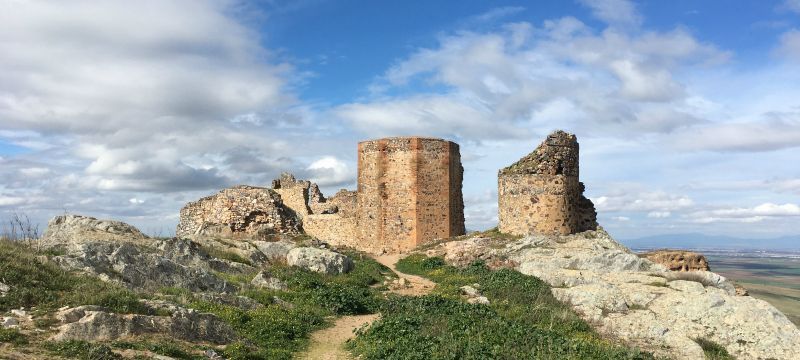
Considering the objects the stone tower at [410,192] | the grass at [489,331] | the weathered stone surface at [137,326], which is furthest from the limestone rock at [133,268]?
the stone tower at [410,192]

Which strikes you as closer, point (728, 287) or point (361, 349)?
point (361, 349)

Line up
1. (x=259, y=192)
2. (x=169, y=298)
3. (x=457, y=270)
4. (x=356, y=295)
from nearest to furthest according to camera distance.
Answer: (x=169, y=298)
(x=356, y=295)
(x=457, y=270)
(x=259, y=192)

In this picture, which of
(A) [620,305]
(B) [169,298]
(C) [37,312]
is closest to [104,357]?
(C) [37,312]

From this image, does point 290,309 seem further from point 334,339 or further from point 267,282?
point 267,282

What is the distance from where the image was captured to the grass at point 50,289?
30.3ft

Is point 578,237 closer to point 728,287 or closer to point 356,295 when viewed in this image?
point 728,287

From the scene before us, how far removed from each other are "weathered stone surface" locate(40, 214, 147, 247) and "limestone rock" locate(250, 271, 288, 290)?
4.47 m

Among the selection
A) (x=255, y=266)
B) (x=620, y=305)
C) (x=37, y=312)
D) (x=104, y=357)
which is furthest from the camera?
(x=255, y=266)

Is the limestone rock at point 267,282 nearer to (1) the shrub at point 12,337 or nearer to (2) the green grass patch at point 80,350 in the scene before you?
(2) the green grass patch at point 80,350

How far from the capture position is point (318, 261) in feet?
65.5

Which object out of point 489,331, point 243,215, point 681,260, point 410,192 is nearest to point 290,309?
point 489,331

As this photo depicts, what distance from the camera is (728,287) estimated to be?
16469 millimetres

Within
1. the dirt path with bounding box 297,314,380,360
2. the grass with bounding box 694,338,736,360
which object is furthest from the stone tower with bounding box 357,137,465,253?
the grass with bounding box 694,338,736,360

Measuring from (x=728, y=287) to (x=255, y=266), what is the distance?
49.8ft
